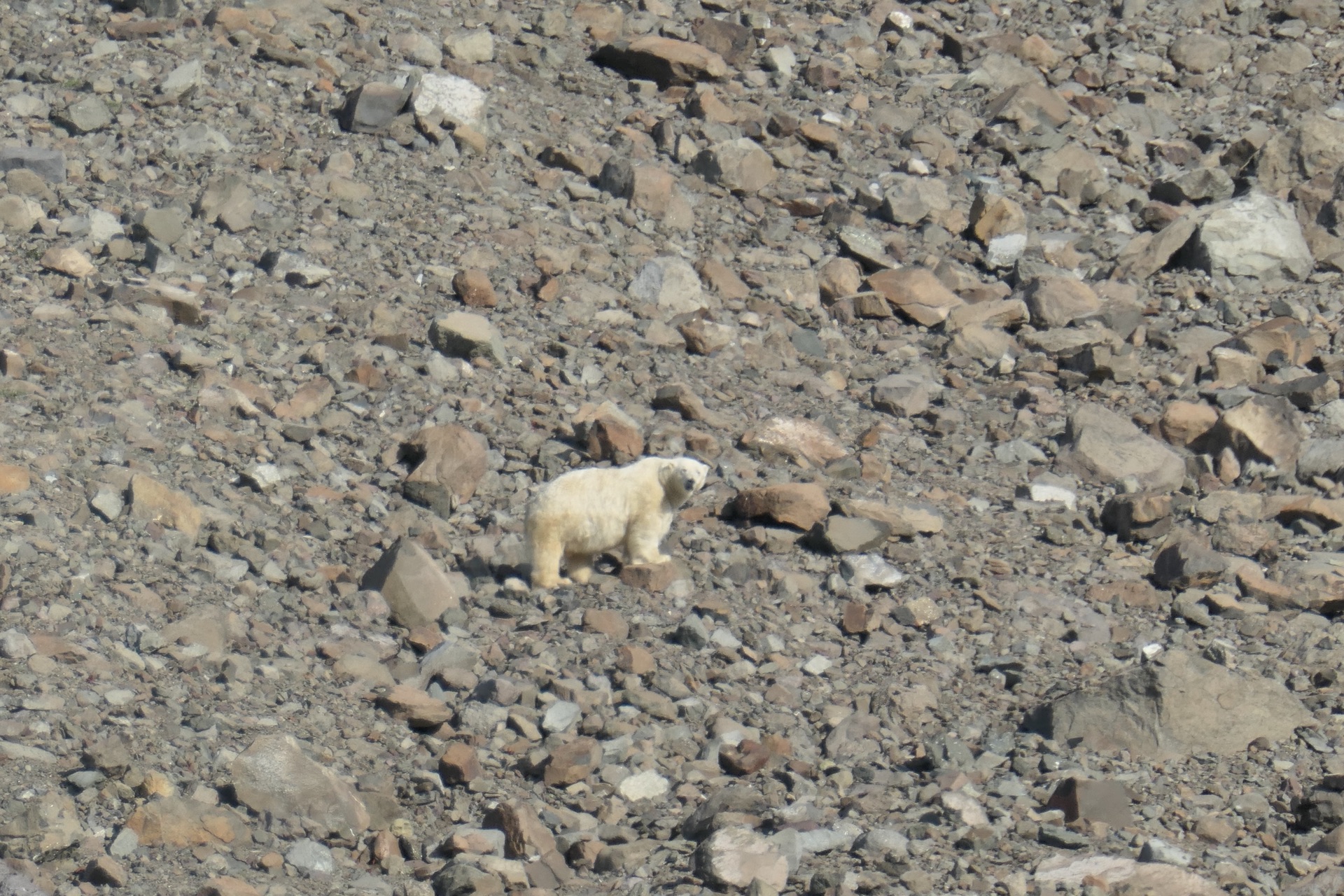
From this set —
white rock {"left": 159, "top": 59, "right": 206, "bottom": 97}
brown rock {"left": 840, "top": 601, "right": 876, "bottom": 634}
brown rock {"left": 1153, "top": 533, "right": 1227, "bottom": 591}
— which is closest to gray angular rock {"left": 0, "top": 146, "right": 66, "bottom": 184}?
white rock {"left": 159, "top": 59, "right": 206, "bottom": 97}

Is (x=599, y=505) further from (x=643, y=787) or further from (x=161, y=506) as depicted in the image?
(x=161, y=506)

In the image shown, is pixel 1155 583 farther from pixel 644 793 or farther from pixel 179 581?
pixel 179 581

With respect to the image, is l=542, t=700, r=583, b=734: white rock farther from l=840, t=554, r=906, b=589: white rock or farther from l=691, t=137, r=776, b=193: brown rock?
l=691, t=137, r=776, b=193: brown rock

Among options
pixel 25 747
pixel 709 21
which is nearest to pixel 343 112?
pixel 709 21

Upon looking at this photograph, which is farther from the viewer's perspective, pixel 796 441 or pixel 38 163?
pixel 38 163

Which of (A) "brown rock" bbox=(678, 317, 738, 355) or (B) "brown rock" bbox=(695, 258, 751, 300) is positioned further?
(B) "brown rock" bbox=(695, 258, 751, 300)

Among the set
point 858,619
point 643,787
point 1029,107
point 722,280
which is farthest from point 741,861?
point 1029,107

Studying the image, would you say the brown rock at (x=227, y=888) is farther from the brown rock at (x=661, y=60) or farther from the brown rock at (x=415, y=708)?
the brown rock at (x=661, y=60)
